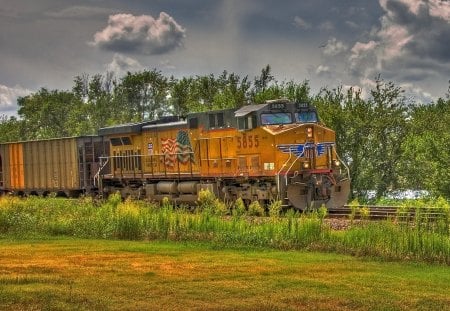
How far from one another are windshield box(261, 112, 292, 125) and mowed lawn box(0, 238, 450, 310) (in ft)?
30.4

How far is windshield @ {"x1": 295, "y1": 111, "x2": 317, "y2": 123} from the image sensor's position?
A: 76.3 ft

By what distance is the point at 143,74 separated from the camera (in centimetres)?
7375

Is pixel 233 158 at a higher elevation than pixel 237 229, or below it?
higher

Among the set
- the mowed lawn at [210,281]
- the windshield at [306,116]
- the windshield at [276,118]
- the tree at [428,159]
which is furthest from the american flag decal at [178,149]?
the mowed lawn at [210,281]

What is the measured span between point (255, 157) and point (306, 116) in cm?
261

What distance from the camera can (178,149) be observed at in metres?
26.2

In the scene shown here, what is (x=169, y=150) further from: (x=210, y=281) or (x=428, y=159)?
(x=210, y=281)

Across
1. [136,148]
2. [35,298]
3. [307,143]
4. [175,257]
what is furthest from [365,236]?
[136,148]

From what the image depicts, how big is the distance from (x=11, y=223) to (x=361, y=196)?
61.6ft

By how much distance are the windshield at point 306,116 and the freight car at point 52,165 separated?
1363 cm

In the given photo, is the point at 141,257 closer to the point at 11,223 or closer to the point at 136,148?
the point at 11,223

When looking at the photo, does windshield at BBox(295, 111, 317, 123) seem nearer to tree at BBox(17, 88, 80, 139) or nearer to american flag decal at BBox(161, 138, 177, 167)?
american flag decal at BBox(161, 138, 177, 167)

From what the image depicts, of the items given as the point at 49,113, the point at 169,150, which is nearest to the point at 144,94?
the point at 49,113

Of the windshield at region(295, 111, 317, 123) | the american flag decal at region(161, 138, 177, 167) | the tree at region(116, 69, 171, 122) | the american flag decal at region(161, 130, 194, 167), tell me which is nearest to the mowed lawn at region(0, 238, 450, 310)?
the windshield at region(295, 111, 317, 123)
